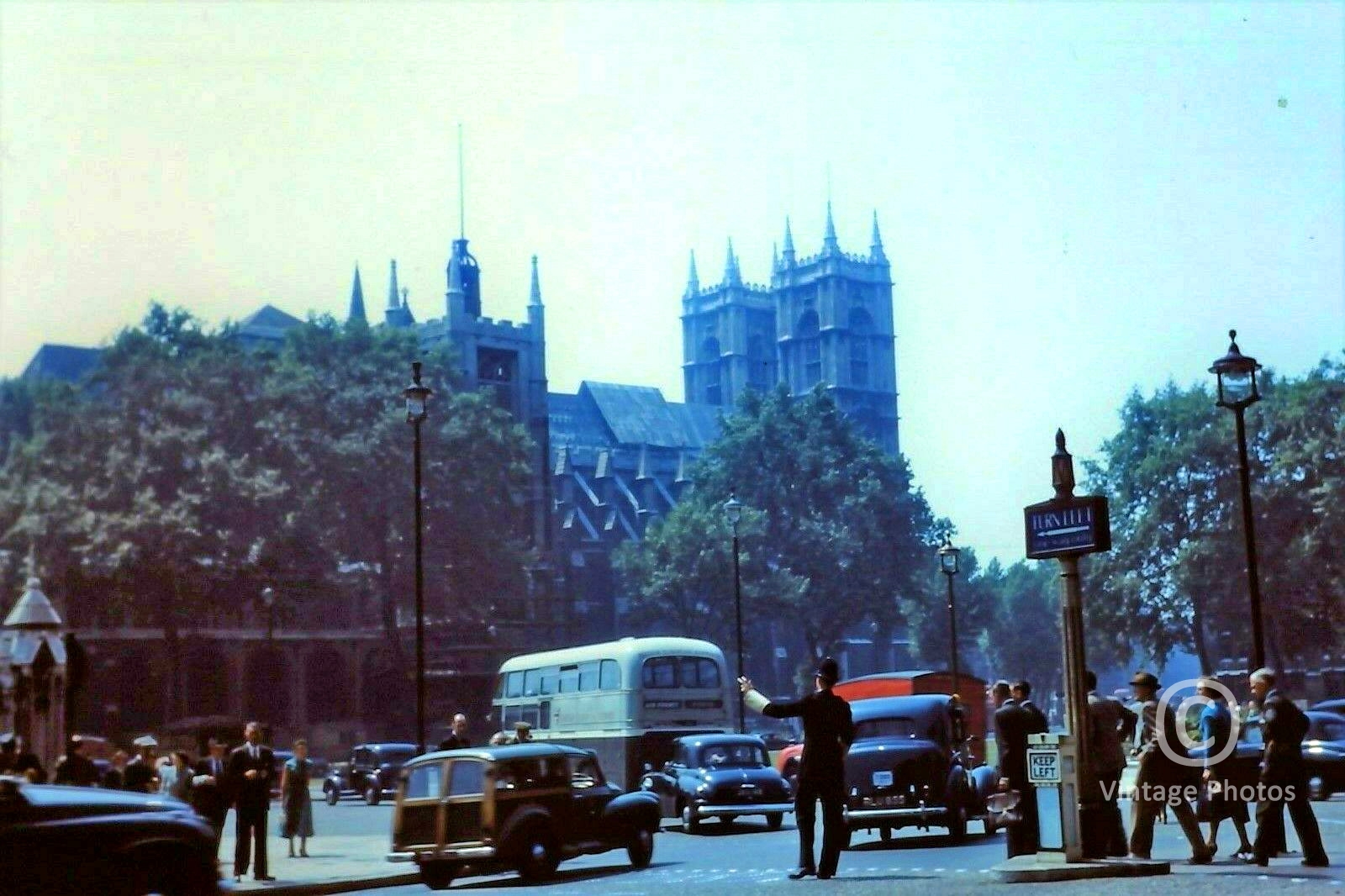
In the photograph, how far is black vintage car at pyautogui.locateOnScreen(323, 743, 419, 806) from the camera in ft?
148

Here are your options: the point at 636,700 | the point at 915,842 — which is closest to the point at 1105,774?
the point at 915,842

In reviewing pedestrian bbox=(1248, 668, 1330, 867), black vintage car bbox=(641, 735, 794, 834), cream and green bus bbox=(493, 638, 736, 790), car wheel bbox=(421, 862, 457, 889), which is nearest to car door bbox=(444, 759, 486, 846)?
car wheel bbox=(421, 862, 457, 889)

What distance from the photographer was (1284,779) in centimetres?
1455

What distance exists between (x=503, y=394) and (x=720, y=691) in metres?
60.3

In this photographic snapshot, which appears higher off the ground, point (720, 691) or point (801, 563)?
point (801, 563)

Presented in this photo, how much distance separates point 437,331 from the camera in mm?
94500

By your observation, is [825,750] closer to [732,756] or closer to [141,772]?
[141,772]

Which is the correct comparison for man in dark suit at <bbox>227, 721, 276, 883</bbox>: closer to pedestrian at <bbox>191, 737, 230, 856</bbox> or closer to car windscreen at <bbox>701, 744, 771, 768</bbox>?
pedestrian at <bbox>191, 737, 230, 856</bbox>

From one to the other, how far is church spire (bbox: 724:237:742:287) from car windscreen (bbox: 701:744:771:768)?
125195 millimetres

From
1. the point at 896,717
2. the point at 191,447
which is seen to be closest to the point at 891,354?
the point at 191,447

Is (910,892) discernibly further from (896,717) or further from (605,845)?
(896,717)

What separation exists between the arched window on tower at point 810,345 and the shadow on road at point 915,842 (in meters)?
116

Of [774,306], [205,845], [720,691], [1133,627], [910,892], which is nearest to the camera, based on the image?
[205,845]

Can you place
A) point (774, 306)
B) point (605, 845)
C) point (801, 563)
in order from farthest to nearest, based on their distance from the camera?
point (774, 306) < point (801, 563) < point (605, 845)
